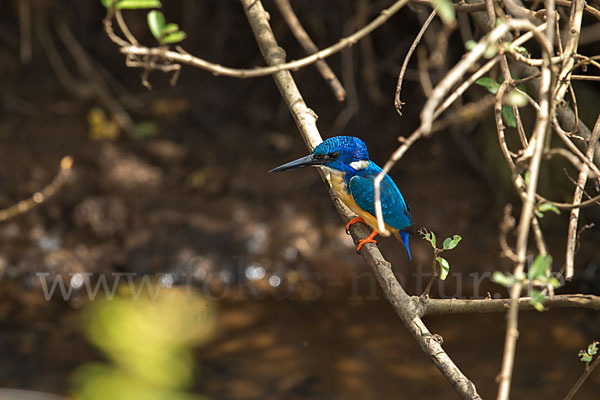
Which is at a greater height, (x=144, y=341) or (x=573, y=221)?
(x=144, y=341)

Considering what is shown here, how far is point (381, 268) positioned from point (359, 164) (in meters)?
0.51

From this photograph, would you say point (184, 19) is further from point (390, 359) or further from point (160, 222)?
point (390, 359)

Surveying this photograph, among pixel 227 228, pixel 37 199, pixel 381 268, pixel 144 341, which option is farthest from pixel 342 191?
pixel 227 228

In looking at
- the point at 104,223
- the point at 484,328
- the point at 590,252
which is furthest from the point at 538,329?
the point at 104,223

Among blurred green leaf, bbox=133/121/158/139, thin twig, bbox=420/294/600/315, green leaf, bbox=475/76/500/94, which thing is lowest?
thin twig, bbox=420/294/600/315

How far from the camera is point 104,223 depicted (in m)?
4.40

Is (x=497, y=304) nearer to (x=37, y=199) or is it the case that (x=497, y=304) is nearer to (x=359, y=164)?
(x=359, y=164)

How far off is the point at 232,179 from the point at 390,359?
1.74m

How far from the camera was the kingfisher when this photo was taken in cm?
209

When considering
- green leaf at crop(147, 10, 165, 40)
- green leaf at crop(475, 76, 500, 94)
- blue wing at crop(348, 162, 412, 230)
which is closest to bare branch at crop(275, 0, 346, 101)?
blue wing at crop(348, 162, 412, 230)

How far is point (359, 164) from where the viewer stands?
7.27 ft

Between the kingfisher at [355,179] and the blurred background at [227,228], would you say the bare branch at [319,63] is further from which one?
the blurred background at [227,228]

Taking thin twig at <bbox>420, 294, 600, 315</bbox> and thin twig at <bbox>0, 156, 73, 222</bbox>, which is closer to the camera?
thin twig at <bbox>420, 294, 600, 315</bbox>

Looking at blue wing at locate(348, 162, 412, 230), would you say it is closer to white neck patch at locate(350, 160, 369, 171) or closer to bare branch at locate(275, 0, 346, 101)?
white neck patch at locate(350, 160, 369, 171)
